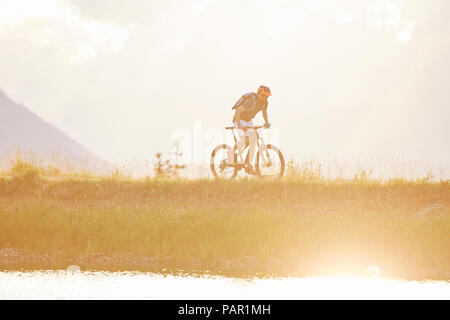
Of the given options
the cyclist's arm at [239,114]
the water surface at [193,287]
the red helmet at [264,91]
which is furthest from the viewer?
the cyclist's arm at [239,114]

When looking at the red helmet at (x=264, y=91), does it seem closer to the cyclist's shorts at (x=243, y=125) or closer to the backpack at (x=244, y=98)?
the backpack at (x=244, y=98)

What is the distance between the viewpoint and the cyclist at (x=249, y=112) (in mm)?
19031

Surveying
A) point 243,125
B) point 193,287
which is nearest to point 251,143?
point 243,125

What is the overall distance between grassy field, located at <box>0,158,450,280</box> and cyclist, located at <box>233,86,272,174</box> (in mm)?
1628

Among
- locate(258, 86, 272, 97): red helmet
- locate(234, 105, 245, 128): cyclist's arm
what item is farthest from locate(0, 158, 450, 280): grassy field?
locate(258, 86, 272, 97): red helmet

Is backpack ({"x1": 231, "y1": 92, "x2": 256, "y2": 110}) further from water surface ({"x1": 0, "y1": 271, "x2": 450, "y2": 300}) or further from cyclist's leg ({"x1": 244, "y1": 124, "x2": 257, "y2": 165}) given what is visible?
water surface ({"x1": 0, "y1": 271, "x2": 450, "y2": 300})

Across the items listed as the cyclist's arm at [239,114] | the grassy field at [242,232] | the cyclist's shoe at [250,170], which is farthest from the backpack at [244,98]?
the grassy field at [242,232]

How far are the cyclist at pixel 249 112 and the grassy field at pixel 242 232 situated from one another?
5.34 ft

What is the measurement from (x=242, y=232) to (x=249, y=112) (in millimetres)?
5480

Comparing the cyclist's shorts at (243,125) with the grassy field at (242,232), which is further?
the cyclist's shorts at (243,125)

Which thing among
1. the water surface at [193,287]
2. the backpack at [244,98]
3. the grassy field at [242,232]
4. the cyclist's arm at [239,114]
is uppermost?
the backpack at [244,98]

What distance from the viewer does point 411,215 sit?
18.6 m

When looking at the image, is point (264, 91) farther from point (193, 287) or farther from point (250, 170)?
point (193, 287)
